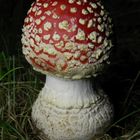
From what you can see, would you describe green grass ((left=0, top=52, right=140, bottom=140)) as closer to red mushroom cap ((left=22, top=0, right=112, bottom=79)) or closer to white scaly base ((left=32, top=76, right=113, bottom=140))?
white scaly base ((left=32, top=76, right=113, bottom=140))

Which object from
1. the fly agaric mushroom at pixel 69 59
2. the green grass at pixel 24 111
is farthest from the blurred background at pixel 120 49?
the fly agaric mushroom at pixel 69 59

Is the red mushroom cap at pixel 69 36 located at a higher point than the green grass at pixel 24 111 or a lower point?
higher

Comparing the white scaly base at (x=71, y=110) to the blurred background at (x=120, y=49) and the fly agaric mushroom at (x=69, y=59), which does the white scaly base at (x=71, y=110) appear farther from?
the blurred background at (x=120, y=49)

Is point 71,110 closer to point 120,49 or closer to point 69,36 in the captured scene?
point 69,36

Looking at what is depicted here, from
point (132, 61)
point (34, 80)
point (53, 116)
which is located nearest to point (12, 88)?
point (34, 80)

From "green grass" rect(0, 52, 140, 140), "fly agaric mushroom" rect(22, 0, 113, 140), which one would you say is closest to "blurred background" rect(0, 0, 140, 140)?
"green grass" rect(0, 52, 140, 140)
